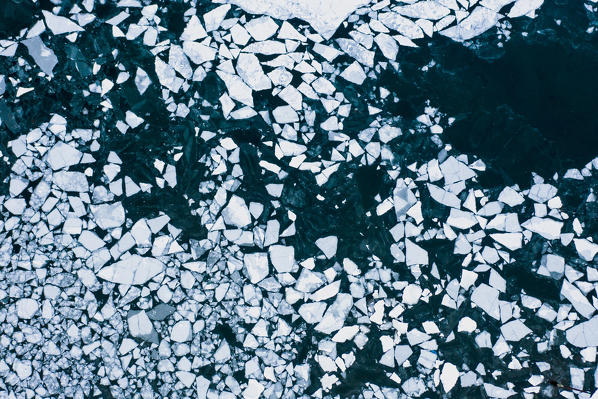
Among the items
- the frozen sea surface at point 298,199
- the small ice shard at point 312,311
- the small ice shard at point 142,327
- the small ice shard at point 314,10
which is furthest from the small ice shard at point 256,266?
the small ice shard at point 314,10

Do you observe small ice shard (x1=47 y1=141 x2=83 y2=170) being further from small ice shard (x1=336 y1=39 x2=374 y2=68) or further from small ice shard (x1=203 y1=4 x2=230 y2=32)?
small ice shard (x1=336 y1=39 x2=374 y2=68)

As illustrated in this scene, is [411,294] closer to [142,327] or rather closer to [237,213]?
[237,213]

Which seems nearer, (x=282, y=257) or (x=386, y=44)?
(x=282, y=257)

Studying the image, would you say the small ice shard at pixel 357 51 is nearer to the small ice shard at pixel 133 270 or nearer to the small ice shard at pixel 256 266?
the small ice shard at pixel 256 266

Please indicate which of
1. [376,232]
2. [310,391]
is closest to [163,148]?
[376,232]

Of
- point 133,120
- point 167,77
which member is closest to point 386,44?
point 167,77

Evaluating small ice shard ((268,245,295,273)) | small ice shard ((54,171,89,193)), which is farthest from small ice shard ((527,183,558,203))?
small ice shard ((54,171,89,193))
